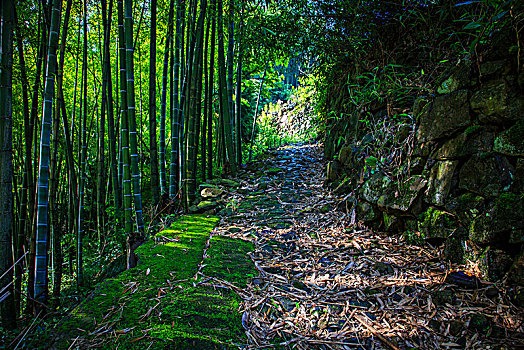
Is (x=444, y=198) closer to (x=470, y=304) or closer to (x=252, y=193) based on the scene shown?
(x=470, y=304)

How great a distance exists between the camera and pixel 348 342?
115 centimetres

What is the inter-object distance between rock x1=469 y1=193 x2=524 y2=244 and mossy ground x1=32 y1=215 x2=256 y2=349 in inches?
46.4

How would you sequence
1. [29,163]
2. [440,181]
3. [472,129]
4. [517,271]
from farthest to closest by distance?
[29,163] < [440,181] < [472,129] < [517,271]

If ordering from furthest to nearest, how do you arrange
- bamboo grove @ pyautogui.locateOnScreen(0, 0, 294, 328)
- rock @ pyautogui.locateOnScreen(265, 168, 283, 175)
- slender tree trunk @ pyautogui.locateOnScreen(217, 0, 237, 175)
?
1. rock @ pyautogui.locateOnScreen(265, 168, 283, 175)
2. slender tree trunk @ pyautogui.locateOnScreen(217, 0, 237, 175)
3. bamboo grove @ pyautogui.locateOnScreen(0, 0, 294, 328)

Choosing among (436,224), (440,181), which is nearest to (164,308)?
(436,224)

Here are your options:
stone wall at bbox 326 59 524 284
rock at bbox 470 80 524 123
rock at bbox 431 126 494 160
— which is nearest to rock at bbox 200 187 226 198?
stone wall at bbox 326 59 524 284

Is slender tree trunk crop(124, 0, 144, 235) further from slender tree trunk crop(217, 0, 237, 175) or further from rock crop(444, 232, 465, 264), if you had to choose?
rock crop(444, 232, 465, 264)

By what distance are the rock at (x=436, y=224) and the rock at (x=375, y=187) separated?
38 cm

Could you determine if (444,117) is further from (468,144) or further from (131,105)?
(131,105)

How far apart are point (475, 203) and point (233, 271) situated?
1.34 m

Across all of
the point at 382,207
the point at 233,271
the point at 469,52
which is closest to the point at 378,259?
the point at 382,207

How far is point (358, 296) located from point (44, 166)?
214cm

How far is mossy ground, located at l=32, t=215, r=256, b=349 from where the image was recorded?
3.50 ft

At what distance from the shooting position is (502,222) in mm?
1240
